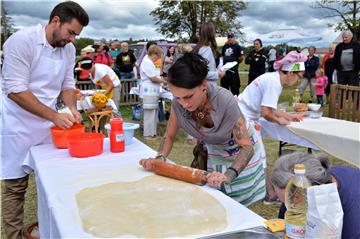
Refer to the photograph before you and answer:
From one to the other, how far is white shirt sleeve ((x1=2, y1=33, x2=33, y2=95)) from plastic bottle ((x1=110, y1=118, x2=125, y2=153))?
54cm

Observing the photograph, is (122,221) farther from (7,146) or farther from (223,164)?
(7,146)

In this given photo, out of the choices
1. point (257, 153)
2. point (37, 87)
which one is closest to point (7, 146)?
point (37, 87)

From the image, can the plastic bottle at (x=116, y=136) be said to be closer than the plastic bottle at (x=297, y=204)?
No

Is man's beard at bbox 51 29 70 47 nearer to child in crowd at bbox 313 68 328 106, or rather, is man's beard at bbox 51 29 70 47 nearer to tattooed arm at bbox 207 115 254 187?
tattooed arm at bbox 207 115 254 187

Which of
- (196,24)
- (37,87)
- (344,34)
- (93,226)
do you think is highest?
(196,24)

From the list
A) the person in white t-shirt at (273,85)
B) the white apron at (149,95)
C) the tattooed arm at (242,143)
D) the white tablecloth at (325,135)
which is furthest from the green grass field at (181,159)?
the tattooed arm at (242,143)

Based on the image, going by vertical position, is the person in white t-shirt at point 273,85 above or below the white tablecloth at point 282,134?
above

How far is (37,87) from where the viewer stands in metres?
2.12

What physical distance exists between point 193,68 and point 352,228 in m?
0.88

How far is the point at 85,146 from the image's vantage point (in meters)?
1.93

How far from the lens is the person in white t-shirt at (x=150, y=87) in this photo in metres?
5.24

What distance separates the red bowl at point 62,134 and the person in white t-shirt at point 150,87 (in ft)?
10.5

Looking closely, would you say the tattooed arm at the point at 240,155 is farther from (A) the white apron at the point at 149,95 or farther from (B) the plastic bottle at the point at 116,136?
(A) the white apron at the point at 149,95

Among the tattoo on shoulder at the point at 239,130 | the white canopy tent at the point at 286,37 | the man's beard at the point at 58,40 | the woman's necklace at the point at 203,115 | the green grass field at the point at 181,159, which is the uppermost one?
the white canopy tent at the point at 286,37
